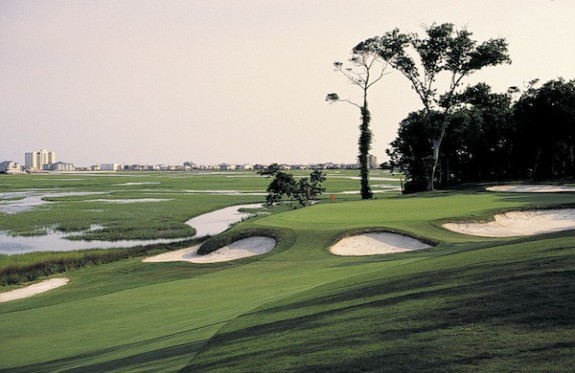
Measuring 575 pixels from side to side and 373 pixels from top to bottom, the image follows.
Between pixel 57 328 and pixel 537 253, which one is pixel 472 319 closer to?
pixel 537 253

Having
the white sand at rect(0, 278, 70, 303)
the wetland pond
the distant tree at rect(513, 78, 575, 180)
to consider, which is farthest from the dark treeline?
the white sand at rect(0, 278, 70, 303)

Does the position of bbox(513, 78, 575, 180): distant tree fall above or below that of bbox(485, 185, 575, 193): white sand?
above

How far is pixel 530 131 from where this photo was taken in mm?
66312

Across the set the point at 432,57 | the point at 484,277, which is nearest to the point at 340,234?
the point at 484,277

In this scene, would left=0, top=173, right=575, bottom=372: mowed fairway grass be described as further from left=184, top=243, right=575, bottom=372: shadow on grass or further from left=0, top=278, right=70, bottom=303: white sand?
left=0, top=278, right=70, bottom=303: white sand

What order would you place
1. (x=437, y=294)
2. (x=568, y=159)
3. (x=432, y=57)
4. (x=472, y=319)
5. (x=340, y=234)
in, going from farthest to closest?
(x=568, y=159) → (x=432, y=57) → (x=340, y=234) → (x=437, y=294) → (x=472, y=319)

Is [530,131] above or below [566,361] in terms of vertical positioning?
above

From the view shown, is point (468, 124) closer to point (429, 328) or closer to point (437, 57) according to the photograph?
point (437, 57)

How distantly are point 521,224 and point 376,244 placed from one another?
8911 millimetres

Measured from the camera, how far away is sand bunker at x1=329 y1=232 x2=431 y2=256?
90.1 feet

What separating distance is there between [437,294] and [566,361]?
13.5 feet

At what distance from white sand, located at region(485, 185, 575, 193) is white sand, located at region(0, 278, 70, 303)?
1380 inches

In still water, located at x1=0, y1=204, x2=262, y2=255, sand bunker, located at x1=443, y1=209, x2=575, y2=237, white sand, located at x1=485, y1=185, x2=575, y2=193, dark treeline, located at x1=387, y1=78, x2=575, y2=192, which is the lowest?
still water, located at x1=0, y1=204, x2=262, y2=255

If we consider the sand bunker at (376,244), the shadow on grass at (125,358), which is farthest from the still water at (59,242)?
the shadow on grass at (125,358)
